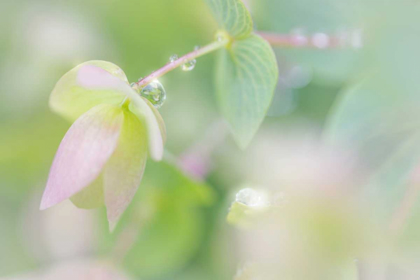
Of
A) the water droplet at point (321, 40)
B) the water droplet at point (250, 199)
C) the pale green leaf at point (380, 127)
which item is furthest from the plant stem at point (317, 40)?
the water droplet at point (250, 199)

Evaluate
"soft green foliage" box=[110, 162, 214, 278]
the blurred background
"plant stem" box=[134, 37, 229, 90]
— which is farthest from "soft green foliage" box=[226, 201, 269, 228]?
"soft green foliage" box=[110, 162, 214, 278]

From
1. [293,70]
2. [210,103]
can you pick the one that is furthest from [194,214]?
[293,70]

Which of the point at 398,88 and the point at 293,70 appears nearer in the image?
the point at 398,88

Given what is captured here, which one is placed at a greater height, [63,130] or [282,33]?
[282,33]

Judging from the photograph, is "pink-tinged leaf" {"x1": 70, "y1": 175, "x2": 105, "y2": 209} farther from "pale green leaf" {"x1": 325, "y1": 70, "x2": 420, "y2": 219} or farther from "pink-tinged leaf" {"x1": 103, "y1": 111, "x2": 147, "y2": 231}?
"pale green leaf" {"x1": 325, "y1": 70, "x2": 420, "y2": 219}

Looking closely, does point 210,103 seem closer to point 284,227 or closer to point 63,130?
point 63,130

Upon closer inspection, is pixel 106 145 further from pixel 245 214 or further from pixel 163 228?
pixel 163 228
